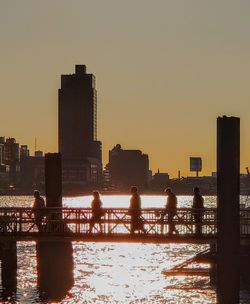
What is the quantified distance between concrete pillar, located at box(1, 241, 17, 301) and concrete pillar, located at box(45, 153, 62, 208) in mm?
4669

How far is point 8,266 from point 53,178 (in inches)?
271

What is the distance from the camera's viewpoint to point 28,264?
71.2 m

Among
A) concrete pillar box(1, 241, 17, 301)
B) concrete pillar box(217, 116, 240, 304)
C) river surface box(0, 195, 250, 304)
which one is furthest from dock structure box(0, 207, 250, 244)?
concrete pillar box(217, 116, 240, 304)

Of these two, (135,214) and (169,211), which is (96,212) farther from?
(169,211)

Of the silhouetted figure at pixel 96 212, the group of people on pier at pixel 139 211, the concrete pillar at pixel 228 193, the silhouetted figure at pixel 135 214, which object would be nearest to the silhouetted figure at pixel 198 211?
the group of people on pier at pixel 139 211

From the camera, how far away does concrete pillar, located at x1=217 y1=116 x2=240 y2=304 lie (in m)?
30.0

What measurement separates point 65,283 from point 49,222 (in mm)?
6830

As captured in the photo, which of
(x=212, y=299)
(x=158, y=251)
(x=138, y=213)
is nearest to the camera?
(x=138, y=213)

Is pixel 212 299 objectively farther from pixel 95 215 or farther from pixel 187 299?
pixel 95 215

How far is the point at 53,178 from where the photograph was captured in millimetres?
42844

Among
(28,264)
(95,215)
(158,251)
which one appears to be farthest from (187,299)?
(158,251)

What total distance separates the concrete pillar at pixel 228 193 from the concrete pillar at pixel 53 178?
45.4ft

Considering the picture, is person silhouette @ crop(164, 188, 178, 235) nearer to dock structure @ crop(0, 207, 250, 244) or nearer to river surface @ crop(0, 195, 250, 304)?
dock structure @ crop(0, 207, 250, 244)

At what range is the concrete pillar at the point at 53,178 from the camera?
4281 centimetres
